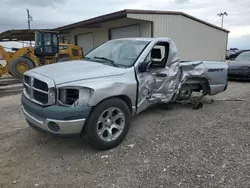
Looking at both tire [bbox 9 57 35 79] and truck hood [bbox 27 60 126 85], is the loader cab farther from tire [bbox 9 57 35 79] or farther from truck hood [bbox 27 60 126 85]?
truck hood [bbox 27 60 126 85]

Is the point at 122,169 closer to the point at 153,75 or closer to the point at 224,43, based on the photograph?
the point at 153,75

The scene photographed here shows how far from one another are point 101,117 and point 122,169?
827 mm

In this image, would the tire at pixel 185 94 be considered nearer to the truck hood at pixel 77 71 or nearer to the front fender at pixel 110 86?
the front fender at pixel 110 86

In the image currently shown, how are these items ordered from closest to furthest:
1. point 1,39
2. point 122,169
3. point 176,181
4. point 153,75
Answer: point 176,181 → point 122,169 → point 153,75 → point 1,39

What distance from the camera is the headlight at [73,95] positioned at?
3.21 m

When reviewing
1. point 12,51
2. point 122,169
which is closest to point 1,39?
point 12,51

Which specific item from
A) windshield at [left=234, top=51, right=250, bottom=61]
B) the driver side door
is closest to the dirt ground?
the driver side door

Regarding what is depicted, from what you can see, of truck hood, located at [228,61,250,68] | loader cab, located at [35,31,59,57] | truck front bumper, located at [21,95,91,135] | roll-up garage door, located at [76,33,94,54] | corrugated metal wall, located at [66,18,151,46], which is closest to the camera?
truck front bumper, located at [21,95,91,135]

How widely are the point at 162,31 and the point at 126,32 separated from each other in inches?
101

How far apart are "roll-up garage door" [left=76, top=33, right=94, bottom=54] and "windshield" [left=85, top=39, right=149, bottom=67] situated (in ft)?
47.3

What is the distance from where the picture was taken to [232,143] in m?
3.92

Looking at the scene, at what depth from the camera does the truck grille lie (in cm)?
324

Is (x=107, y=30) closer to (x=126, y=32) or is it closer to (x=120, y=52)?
(x=126, y=32)

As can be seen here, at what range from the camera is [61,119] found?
122 inches
